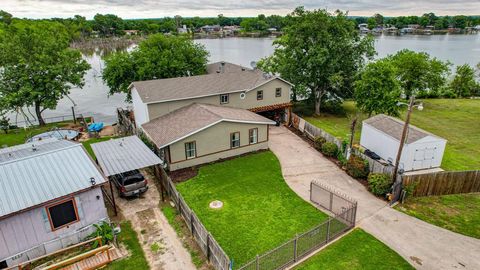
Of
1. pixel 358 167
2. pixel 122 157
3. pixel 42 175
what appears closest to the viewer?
pixel 42 175

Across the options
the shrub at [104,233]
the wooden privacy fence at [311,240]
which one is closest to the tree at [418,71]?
the wooden privacy fence at [311,240]

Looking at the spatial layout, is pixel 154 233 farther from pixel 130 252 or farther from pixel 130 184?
pixel 130 184

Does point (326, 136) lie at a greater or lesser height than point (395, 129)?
lesser

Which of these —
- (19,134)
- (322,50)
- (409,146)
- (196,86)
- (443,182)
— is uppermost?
(322,50)

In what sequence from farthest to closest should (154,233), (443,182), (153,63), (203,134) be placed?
1. (153,63)
2. (203,134)
3. (443,182)
4. (154,233)

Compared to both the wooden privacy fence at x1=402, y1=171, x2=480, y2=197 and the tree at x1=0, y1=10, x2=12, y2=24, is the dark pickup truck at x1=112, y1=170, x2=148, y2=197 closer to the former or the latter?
the wooden privacy fence at x1=402, y1=171, x2=480, y2=197

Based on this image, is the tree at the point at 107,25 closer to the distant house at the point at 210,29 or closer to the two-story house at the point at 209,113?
the distant house at the point at 210,29

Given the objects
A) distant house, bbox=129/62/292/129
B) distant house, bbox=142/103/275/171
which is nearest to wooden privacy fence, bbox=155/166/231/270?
distant house, bbox=142/103/275/171

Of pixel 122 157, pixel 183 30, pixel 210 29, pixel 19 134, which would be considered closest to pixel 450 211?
pixel 122 157
